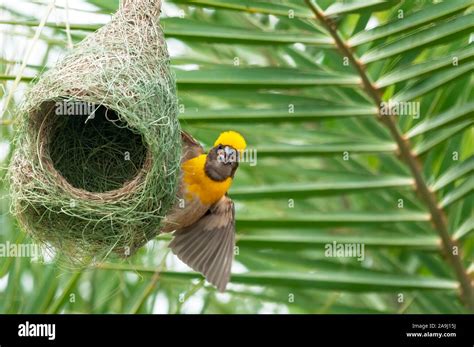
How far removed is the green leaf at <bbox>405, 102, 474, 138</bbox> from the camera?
4.12 metres

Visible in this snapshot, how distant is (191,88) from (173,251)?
856 millimetres

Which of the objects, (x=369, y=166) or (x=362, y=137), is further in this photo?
(x=369, y=166)

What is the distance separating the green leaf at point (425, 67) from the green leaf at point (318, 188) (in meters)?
0.42

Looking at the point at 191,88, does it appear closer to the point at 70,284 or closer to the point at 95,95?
the point at 95,95

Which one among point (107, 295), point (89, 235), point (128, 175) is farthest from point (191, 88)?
point (107, 295)

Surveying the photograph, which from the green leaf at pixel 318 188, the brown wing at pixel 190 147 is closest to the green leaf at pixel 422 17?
the green leaf at pixel 318 188

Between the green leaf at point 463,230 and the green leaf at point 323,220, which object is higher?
the green leaf at point 323,220

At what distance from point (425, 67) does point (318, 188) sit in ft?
2.17

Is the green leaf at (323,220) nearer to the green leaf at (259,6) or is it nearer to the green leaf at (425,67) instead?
the green leaf at (425,67)

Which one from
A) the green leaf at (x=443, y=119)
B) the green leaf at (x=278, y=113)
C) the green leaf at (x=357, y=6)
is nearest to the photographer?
the green leaf at (x=357, y=6)

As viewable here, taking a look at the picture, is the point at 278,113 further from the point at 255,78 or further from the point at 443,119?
the point at 443,119

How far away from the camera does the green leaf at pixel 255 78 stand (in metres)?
3.91

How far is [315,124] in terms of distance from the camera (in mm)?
5559

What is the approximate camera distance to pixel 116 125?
381cm
